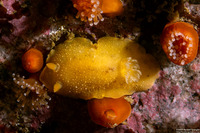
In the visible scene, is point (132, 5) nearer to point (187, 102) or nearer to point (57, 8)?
point (57, 8)

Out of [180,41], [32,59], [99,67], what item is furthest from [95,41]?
[180,41]

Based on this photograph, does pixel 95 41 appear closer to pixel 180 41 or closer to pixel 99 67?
pixel 99 67

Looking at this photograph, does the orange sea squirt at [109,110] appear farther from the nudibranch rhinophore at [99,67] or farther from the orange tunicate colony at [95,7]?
the orange tunicate colony at [95,7]

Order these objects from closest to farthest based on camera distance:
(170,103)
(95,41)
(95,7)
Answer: (95,7)
(95,41)
(170,103)

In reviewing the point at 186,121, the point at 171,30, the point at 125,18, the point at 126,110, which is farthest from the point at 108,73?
the point at 186,121

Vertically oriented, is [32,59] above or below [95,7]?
below

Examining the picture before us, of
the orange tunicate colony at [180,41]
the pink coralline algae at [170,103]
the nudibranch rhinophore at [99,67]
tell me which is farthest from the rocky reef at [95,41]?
the orange tunicate colony at [180,41]
